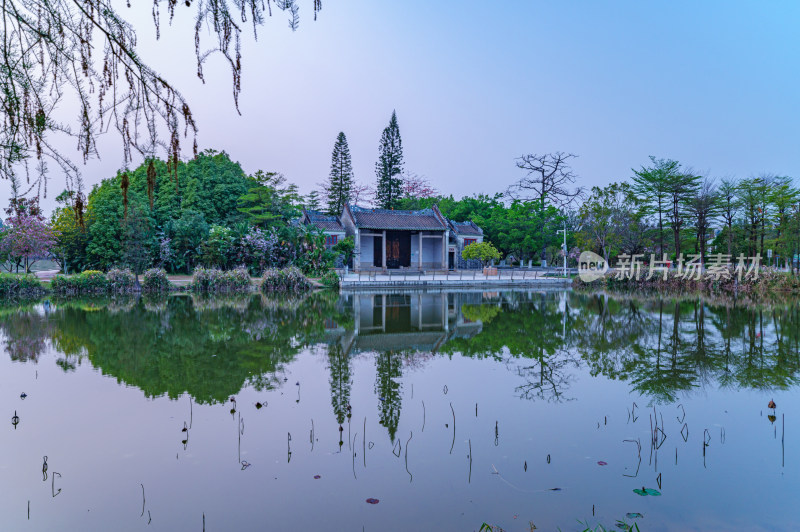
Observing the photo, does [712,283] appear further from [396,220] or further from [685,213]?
[396,220]

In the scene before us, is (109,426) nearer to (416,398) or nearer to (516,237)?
(416,398)

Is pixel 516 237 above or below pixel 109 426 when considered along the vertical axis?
above

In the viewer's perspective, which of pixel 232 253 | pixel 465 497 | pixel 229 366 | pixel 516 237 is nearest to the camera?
pixel 465 497

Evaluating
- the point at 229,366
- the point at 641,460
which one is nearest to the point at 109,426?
the point at 229,366

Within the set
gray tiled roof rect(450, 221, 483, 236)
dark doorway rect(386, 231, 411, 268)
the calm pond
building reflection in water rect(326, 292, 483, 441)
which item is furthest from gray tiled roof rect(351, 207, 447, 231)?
the calm pond

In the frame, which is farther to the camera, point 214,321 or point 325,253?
point 325,253

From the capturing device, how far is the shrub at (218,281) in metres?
21.8

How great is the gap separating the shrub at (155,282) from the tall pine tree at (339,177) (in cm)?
2131

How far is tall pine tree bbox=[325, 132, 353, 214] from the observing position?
41812 millimetres

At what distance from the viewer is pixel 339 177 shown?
4197cm

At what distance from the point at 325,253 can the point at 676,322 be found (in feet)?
56.7

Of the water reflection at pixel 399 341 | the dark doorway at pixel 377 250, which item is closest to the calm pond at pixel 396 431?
the water reflection at pixel 399 341

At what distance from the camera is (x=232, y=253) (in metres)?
25.0

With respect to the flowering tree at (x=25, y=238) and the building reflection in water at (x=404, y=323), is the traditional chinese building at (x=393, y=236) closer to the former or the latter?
the building reflection in water at (x=404, y=323)
